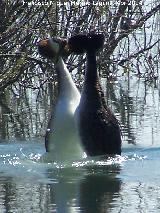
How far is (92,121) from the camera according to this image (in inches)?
334

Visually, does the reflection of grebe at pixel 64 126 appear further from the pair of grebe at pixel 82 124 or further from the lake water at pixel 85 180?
the lake water at pixel 85 180

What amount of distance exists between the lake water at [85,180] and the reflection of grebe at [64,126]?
6.9 inches

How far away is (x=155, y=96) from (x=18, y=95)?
1959 mm

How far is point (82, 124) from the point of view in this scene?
8.51 metres

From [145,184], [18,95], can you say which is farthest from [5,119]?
[145,184]

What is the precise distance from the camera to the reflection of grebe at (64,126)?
853cm

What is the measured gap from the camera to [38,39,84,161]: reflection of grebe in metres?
8.53

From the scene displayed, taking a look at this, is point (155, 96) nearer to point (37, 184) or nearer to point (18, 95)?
point (18, 95)

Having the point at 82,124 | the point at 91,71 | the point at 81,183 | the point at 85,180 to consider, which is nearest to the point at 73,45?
the point at 91,71

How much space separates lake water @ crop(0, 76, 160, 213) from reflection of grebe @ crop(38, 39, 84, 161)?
18 cm

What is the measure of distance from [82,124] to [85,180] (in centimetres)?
87

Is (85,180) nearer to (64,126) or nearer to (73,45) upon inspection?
(64,126)

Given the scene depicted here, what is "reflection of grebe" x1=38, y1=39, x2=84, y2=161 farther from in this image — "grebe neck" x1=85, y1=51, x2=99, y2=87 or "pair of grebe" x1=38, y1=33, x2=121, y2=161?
"grebe neck" x1=85, y1=51, x2=99, y2=87

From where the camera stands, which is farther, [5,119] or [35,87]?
[35,87]
